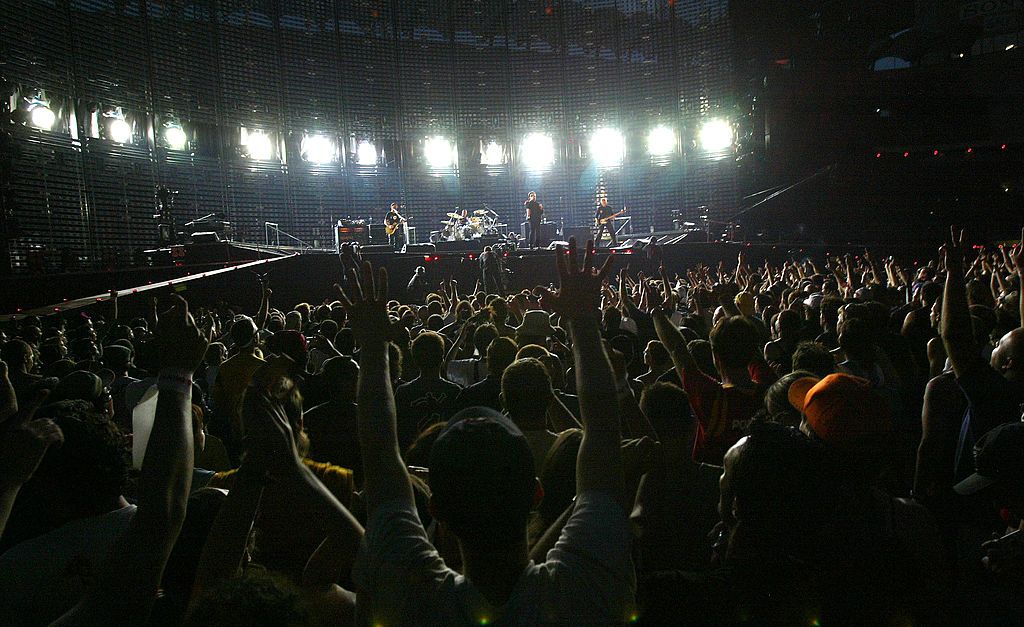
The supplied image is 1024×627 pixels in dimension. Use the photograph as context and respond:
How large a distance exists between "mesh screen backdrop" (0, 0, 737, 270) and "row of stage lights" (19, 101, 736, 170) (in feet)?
0.64

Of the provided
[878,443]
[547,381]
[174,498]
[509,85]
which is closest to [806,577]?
[878,443]

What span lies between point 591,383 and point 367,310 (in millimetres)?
629

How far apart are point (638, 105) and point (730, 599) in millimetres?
26399

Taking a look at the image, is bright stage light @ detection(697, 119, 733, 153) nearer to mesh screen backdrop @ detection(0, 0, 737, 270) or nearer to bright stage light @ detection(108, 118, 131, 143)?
mesh screen backdrop @ detection(0, 0, 737, 270)

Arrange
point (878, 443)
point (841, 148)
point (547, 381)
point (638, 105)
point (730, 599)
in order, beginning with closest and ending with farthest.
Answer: point (730, 599) → point (878, 443) → point (547, 381) → point (841, 148) → point (638, 105)

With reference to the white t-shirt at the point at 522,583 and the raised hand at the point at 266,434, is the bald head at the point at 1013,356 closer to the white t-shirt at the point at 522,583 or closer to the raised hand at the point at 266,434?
the white t-shirt at the point at 522,583

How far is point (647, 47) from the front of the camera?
26062 millimetres

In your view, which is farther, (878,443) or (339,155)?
(339,155)

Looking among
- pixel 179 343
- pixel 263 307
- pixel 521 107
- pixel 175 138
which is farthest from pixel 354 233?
pixel 179 343

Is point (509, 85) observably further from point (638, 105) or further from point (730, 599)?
point (730, 599)

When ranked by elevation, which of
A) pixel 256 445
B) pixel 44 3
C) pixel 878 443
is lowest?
pixel 878 443

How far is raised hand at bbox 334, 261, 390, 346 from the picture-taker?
69.9 inches

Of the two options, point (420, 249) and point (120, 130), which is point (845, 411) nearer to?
point (420, 249)

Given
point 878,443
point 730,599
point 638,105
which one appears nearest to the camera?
point 730,599
